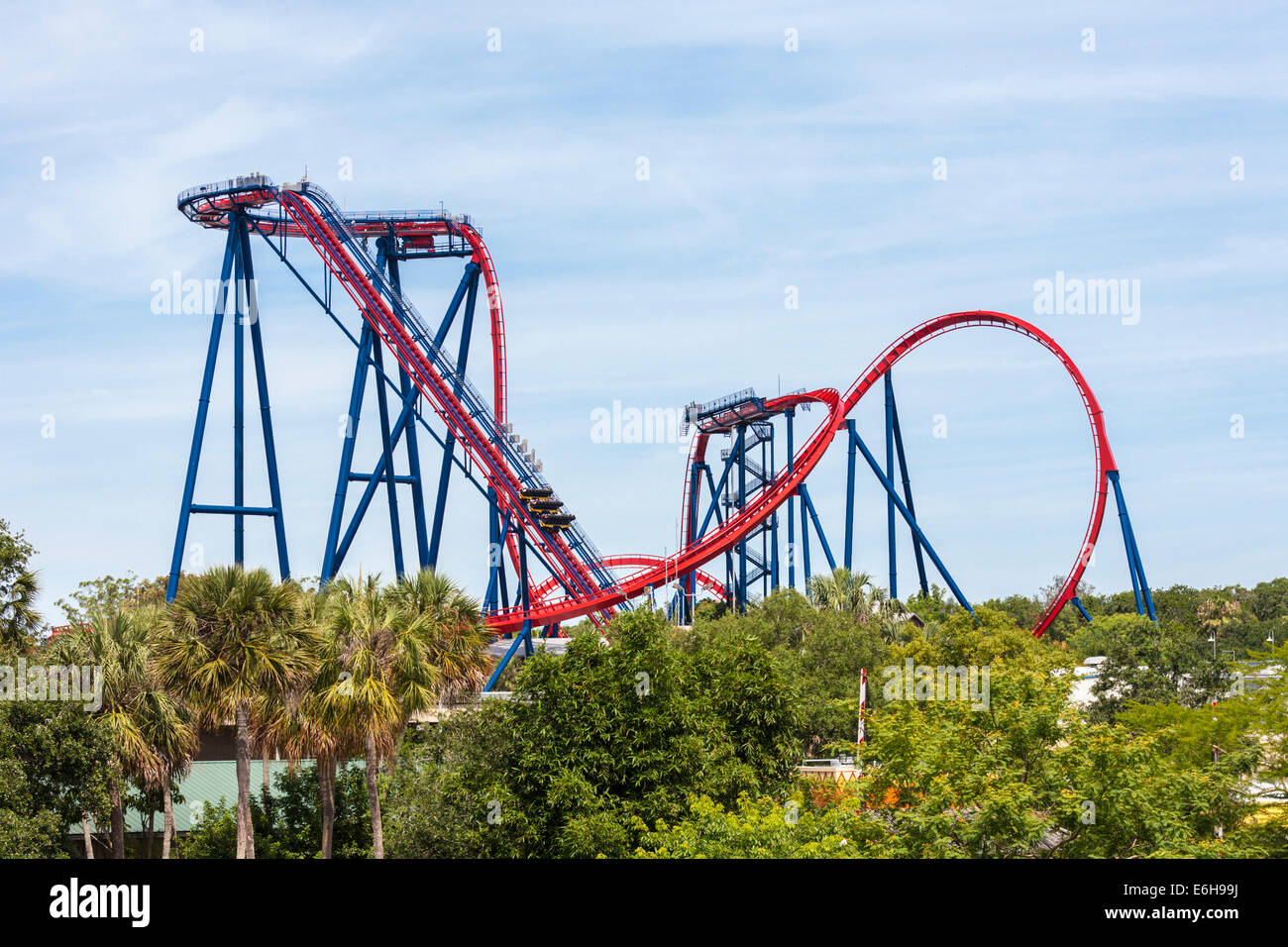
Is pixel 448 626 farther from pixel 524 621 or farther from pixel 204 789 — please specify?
pixel 524 621

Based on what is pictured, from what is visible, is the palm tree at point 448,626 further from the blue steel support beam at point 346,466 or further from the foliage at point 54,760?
the blue steel support beam at point 346,466

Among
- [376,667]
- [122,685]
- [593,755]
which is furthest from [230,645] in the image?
[593,755]

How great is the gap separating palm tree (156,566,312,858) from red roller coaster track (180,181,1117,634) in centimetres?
2040

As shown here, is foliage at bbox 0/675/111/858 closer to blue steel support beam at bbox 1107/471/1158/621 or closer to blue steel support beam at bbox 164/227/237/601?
blue steel support beam at bbox 164/227/237/601

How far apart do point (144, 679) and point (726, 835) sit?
11257 mm

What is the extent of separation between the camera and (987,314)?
45812 millimetres

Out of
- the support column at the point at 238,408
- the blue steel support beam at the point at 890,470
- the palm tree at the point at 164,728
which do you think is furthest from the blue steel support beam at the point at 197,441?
the blue steel support beam at the point at 890,470

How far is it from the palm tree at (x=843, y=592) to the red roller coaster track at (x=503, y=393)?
3.15m

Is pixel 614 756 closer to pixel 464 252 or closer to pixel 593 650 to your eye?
pixel 593 650

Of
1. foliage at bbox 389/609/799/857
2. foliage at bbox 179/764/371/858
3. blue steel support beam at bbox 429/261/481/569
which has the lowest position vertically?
foliage at bbox 179/764/371/858

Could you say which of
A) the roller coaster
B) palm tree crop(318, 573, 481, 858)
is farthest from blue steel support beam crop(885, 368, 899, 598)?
palm tree crop(318, 573, 481, 858)

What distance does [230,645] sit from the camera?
2095cm

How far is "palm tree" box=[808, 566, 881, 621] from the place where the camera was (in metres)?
43.9
